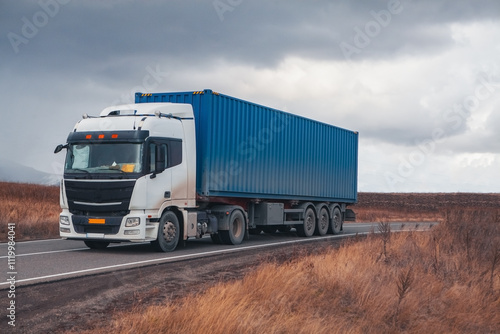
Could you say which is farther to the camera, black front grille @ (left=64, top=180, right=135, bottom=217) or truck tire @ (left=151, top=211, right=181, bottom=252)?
truck tire @ (left=151, top=211, right=181, bottom=252)

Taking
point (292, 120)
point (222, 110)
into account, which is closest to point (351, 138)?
point (292, 120)

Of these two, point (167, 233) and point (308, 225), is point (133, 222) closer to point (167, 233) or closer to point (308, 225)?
point (167, 233)

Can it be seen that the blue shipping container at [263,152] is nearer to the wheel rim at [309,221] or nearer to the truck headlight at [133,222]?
the wheel rim at [309,221]

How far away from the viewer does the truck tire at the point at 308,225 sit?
70.4 ft

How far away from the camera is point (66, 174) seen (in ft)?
46.8

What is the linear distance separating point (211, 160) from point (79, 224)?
3.89 metres

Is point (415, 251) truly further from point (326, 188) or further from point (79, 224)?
point (326, 188)

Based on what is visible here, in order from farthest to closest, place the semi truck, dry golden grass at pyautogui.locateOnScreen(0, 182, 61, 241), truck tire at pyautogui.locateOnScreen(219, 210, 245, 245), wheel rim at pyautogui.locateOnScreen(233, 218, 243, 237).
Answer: dry golden grass at pyautogui.locateOnScreen(0, 182, 61, 241), wheel rim at pyautogui.locateOnScreen(233, 218, 243, 237), truck tire at pyautogui.locateOnScreen(219, 210, 245, 245), the semi truck

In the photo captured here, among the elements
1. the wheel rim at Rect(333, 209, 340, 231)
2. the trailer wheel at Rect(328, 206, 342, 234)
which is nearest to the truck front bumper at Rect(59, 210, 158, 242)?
the trailer wheel at Rect(328, 206, 342, 234)

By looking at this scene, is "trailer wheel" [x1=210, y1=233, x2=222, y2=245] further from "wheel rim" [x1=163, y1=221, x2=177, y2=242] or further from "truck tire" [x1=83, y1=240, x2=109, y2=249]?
"truck tire" [x1=83, y1=240, x2=109, y2=249]

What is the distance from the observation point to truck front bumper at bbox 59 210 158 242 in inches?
541

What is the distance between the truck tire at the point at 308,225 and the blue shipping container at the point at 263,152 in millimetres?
505

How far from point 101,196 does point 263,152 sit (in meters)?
6.60

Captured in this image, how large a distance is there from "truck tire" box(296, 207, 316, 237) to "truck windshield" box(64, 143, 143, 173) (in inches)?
352
